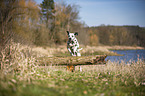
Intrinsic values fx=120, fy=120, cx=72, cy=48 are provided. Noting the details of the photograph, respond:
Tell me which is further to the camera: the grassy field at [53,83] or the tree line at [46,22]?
the tree line at [46,22]

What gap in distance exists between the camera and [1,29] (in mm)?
6613

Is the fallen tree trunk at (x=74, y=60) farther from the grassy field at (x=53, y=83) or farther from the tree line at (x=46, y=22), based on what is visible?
the tree line at (x=46, y=22)

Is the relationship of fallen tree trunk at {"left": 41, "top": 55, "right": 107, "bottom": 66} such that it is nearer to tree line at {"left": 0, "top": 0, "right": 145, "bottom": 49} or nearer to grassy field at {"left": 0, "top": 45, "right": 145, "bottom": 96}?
grassy field at {"left": 0, "top": 45, "right": 145, "bottom": 96}

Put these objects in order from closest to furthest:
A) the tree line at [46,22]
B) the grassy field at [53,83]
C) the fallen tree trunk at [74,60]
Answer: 1. the grassy field at [53,83]
2. the fallen tree trunk at [74,60]
3. the tree line at [46,22]

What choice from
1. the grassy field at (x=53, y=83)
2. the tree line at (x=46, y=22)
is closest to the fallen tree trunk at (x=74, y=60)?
the grassy field at (x=53, y=83)

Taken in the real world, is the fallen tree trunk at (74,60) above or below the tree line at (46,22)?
below

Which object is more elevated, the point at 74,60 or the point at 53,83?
the point at 74,60

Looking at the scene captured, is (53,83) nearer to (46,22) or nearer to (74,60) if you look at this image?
(74,60)

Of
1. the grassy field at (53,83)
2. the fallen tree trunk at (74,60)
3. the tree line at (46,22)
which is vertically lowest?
the grassy field at (53,83)

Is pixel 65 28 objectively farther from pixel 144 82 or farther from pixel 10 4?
pixel 144 82

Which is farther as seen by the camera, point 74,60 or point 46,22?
point 46,22

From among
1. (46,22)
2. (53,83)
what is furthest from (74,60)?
(46,22)

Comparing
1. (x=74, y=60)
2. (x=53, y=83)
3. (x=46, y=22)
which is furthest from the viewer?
(x=46, y=22)

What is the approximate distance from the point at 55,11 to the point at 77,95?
1088 inches
